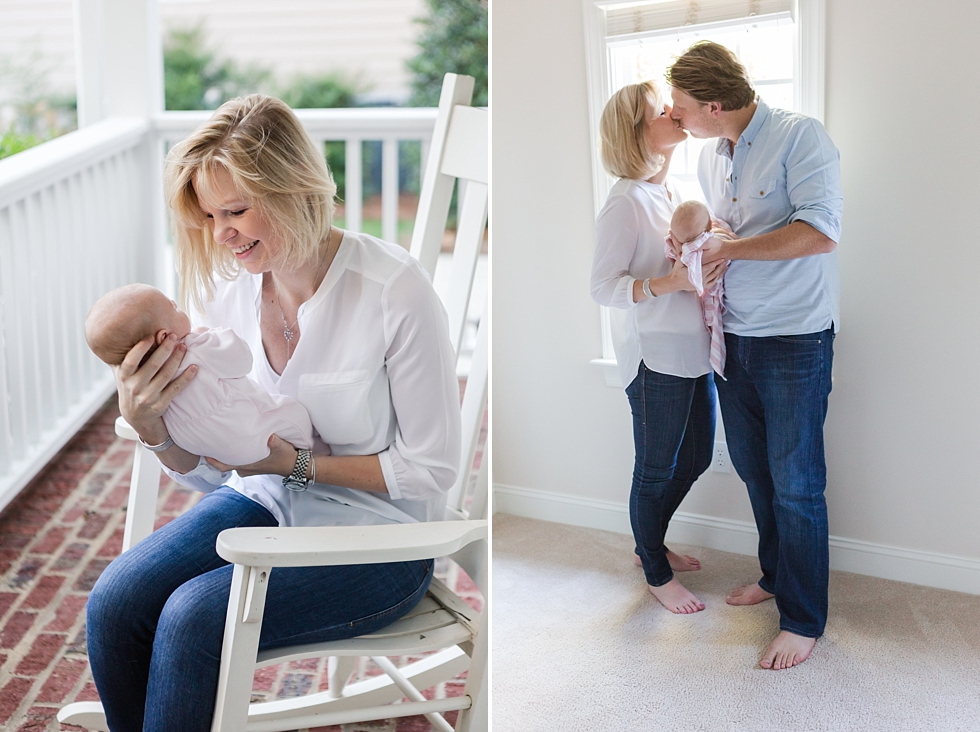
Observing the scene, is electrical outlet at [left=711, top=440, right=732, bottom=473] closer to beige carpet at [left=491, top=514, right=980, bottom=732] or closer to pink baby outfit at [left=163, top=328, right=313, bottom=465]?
beige carpet at [left=491, top=514, right=980, bottom=732]

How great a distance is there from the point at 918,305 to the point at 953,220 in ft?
0.29

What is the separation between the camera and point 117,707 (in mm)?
1178

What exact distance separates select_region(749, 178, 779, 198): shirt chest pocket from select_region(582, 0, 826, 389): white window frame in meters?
0.07

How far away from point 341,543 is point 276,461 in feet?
0.79

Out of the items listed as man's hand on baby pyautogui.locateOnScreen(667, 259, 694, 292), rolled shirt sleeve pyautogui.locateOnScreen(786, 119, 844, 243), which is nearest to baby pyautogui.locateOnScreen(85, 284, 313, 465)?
man's hand on baby pyautogui.locateOnScreen(667, 259, 694, 292)

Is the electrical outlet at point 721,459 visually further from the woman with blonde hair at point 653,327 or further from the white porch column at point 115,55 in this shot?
the white porch column at point 115,55

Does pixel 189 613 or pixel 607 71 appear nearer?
pixel 607 71

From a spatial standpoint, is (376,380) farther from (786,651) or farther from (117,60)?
(117,60)

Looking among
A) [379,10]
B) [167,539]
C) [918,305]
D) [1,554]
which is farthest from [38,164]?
[379,10]

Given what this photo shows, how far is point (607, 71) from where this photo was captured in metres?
0.86

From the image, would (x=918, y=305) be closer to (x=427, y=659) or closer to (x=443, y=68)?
(x=427, y=659)

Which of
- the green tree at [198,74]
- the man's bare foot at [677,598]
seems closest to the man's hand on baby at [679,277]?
the man's bare foot at [677,598]

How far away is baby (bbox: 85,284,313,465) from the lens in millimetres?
1125

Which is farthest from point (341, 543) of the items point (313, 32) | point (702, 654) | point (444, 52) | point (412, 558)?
point (313, 32)
